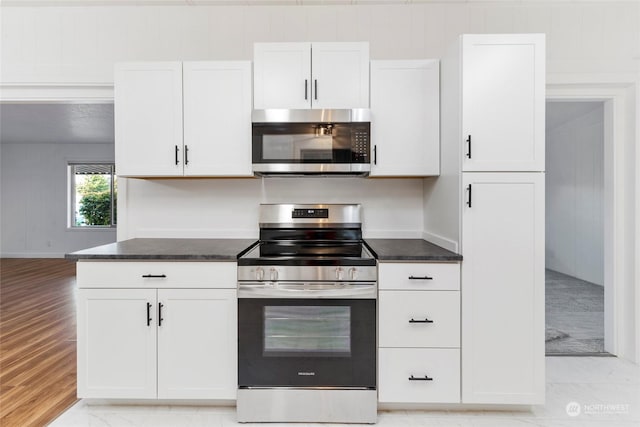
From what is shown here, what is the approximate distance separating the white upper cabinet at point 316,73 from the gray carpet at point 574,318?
2.50m

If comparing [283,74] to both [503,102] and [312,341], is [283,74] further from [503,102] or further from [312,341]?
[312,341]

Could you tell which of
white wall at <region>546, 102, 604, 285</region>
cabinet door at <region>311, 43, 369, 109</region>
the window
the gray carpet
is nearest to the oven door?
cabinet door at <region>311, 43, 369, 109</region>

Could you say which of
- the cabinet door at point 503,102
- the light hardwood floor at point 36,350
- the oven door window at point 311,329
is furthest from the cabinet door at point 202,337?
the cabinet door at point 503,102

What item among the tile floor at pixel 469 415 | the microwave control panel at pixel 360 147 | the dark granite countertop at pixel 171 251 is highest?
the microwave control panel at pixel 360 147

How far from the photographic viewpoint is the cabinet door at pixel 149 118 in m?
2.31

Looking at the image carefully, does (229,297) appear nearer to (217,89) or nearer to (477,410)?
(217,89)

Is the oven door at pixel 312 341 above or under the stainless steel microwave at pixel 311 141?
under

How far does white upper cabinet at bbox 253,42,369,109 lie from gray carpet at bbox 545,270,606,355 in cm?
250

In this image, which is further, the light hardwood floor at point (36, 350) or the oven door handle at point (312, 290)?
the light hardwood floor at point (36, 350)

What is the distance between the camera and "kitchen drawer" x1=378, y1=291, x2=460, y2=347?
193cm

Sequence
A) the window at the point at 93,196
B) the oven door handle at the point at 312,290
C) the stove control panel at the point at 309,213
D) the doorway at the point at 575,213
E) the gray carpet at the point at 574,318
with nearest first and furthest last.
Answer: the oven door handle at the point at 312,290
the stove control panel at the point at 309,213
the gray carpet at the point at 574,318
the doorway at the point at 575,213
the window at the point at 93,196

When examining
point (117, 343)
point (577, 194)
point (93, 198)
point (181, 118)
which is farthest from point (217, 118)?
point (93, 198)

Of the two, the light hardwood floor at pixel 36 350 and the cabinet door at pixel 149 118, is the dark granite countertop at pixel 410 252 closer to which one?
the cabinet door at pixel 149 118

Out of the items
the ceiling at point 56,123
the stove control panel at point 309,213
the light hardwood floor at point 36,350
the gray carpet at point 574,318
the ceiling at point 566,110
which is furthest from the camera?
the ceiling at point 56,123
